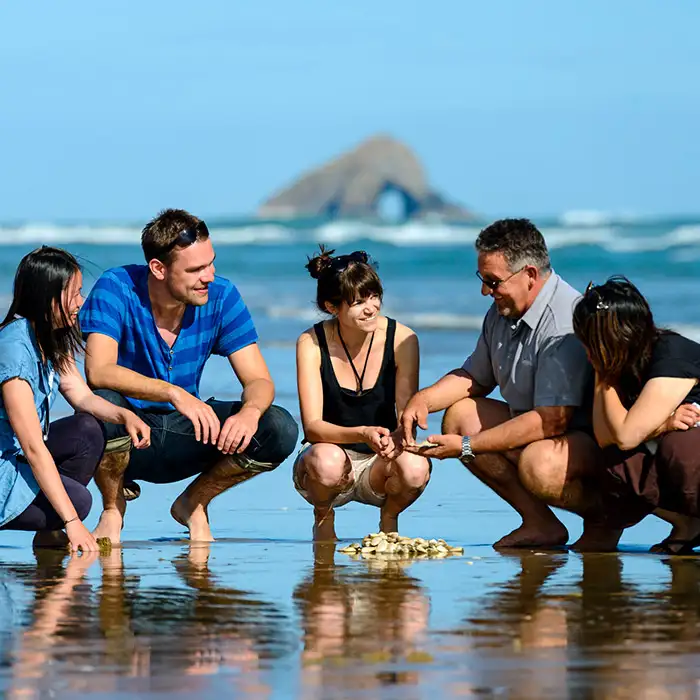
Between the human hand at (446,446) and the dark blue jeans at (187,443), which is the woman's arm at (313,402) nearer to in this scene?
the dark blue jeans at (187,443)

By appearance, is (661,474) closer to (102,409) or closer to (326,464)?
(326,464)

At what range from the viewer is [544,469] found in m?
4.98

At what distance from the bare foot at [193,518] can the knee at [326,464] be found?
1.64 feet

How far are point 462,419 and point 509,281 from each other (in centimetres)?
63

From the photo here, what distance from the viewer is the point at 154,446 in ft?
17.8

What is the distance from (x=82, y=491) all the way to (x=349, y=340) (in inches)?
48.7

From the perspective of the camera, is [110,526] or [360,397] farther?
[360,397]

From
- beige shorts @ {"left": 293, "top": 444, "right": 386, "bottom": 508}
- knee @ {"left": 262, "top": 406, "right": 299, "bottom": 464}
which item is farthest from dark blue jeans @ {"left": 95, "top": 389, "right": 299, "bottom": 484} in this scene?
beige shorts @ {"left": 293, "top": 444, "right": 386, "bottom": 508}

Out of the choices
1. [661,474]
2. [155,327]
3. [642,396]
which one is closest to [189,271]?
[155,327]

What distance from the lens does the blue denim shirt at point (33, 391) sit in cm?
467

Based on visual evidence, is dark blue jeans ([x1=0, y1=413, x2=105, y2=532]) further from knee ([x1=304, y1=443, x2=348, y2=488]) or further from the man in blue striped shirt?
knee ([x1=304, y1=443, x2=348, y2=488])

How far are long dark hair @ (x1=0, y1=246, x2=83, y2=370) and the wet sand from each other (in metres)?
0.77

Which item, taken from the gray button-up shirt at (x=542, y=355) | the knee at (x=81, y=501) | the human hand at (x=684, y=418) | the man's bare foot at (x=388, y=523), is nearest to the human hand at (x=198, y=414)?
the knee at (x=81, y=501)

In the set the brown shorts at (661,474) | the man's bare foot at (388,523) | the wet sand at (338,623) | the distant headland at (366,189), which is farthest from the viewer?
the distant headland at (366,189)
